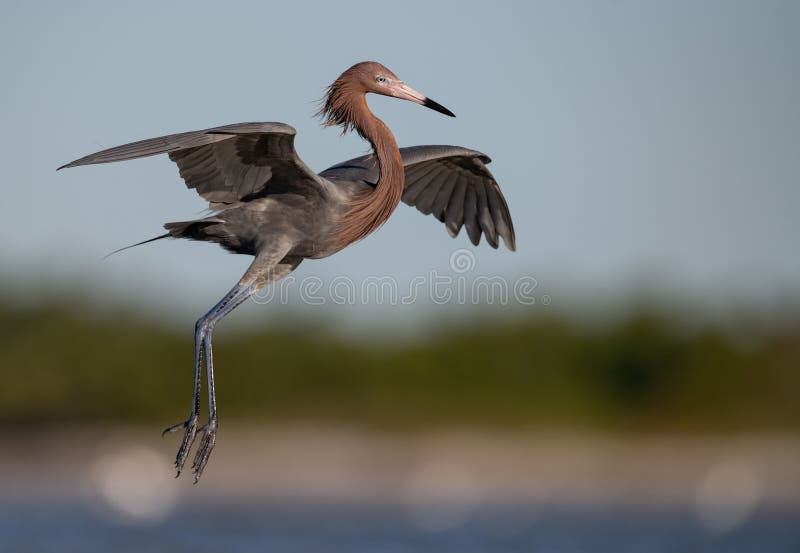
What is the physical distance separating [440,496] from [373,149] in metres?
21.7

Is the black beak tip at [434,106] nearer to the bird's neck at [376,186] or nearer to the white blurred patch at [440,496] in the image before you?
the bird's neck at [376,186]

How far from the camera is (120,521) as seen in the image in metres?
30.3

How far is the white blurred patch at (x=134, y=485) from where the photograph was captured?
3178 centimetres

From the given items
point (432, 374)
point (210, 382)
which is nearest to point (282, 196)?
point (210, 382)

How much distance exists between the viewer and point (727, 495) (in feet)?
109

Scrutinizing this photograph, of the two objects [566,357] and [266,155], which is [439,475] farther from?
[266,155]

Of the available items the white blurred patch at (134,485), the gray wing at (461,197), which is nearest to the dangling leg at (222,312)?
the gray wing at (461,197)

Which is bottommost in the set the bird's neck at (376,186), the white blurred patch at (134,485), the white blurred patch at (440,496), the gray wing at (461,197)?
the white blurred patch at (134,485)

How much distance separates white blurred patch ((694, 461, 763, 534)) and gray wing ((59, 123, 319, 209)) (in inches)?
840

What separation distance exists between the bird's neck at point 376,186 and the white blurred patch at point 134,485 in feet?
65.1

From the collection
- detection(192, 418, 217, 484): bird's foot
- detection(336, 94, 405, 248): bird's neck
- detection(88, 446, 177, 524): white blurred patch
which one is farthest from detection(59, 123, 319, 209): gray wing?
detection(88, 446, 177, 524): white blurred patch

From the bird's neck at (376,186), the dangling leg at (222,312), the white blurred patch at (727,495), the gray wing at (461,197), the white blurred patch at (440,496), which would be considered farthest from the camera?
the white blurred patch at (727,495)

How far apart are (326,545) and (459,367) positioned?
12717mm

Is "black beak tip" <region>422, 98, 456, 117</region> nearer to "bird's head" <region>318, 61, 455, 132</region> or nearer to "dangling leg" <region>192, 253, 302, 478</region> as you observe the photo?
"bird's head" <region>318, 61, 455, 132</region>
